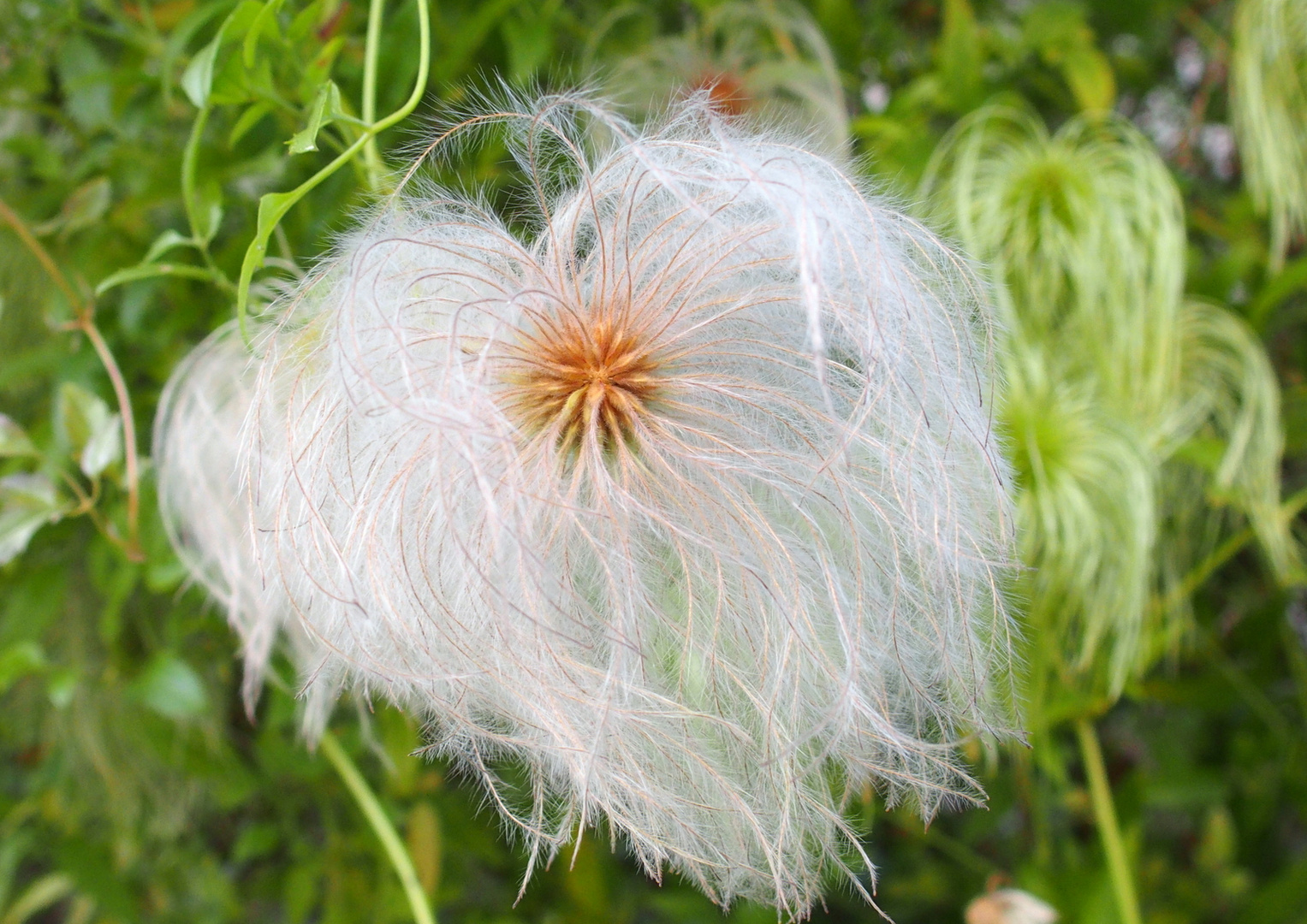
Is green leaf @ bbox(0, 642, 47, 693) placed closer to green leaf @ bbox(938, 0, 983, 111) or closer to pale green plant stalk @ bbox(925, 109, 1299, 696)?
pale green plant stalk @ bbox(925, 109, 1299, 696)

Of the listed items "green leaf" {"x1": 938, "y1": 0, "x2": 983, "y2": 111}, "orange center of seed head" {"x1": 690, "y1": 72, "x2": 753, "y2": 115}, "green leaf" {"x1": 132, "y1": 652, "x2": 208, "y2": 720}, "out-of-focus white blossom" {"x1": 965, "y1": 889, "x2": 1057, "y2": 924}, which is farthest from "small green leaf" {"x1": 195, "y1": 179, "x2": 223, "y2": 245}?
"out-of-focus white blossom" {"x1": 965, "y1": 889, "x2": 1057, "y2": 924}

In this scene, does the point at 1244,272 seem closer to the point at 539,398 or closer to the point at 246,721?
the point at 539,398

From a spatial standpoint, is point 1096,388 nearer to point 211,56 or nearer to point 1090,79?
point 1090,79

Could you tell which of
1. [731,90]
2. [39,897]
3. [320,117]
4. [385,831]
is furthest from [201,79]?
[39,897]

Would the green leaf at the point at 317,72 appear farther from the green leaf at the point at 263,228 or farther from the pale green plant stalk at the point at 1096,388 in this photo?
the pale green plant stalk at the point at 1096,388

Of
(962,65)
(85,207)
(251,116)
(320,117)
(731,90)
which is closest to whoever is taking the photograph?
(320,117)

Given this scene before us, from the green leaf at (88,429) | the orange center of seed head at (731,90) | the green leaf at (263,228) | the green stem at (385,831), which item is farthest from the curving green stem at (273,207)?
the orange center of seed head at (731,90)
